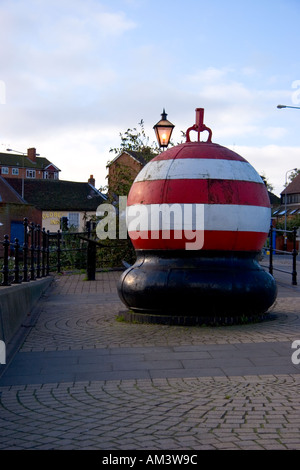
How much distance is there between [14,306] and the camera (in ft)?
27.0

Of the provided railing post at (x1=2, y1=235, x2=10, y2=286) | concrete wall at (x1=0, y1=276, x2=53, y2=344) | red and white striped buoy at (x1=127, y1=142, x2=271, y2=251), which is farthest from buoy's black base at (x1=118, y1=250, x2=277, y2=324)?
railing post at (x1=2, y1=235, x2=10, y2=286)

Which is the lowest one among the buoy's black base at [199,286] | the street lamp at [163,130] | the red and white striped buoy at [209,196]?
→ the buoy's black base at [199,286]

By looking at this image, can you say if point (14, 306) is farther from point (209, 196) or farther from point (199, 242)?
point (209, 196)

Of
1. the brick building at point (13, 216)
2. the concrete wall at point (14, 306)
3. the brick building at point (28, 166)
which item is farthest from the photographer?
the brick building at point (28, 166)

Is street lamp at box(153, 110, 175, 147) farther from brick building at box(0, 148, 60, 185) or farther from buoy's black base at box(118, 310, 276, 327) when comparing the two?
brick building at box(0, 148, 60, 185)

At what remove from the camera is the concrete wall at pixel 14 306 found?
23.3ft

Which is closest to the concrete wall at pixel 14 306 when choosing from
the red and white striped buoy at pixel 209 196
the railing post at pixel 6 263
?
the railing post at pixel 6 263

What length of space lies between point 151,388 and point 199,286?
3.01m

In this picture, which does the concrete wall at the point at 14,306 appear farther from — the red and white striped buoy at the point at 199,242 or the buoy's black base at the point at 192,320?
the buoy's black base at the point at 192,320

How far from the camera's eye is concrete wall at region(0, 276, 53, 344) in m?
7.09

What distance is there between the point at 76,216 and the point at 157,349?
67918 mm

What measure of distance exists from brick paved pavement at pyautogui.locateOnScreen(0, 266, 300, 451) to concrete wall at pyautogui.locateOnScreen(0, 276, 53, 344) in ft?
0.82

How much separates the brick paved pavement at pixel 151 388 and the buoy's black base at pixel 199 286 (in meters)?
0.28

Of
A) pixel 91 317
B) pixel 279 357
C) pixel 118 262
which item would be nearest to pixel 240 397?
pixel 279 357
